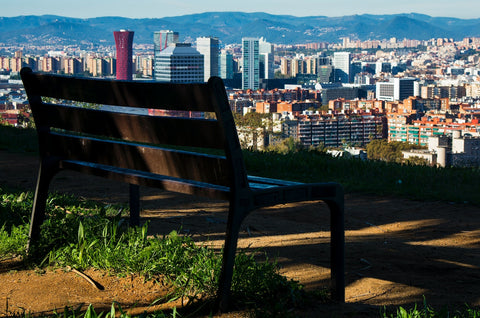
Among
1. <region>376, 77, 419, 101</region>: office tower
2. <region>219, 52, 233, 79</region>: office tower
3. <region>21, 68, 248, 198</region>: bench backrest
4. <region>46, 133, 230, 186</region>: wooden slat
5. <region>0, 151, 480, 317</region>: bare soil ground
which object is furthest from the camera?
<region>219, 52, 233, 79</region>: office tower

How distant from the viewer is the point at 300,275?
1.90m

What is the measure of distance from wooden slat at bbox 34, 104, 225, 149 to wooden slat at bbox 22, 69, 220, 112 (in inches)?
A: 1.7

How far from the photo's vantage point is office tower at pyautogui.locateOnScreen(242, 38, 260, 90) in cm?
11950

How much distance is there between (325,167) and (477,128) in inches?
1931

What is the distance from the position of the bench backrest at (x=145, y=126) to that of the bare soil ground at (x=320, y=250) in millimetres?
330

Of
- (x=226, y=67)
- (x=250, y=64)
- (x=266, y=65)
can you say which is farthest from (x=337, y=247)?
(x=266, y=65)

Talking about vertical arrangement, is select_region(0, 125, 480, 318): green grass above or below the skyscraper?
below

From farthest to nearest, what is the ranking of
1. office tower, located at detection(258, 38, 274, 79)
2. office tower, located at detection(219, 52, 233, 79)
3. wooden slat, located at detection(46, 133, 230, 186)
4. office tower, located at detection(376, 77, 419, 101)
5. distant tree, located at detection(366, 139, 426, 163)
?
1. office tower, located at detection(258, 38, 274, 79)
2. office tower, located at detection(219, 52, 233, 79)
3. office tower, located at detection(376, 77, 419, 101)
4. distant tree, located at detection(366, 139, 426, 163)
5. wooden slat, located at detection(46, 133, 230, 186)

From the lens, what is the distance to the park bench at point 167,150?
145 cm

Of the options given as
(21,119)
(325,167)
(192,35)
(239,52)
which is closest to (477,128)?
(21,119)

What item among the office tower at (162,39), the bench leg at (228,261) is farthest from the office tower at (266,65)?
the bench leg at (228,261)

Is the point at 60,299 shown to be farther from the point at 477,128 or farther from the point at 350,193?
the point at 477,128

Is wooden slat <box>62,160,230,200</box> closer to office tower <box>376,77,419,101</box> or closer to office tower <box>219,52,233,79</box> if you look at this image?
office tower <box>376,77,419,101</box>

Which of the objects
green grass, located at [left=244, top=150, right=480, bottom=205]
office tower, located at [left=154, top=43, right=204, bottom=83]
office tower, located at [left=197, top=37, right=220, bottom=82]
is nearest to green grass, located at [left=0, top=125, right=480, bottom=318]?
green grass, located at [left=244, top=150, right=480, bottom=205]
